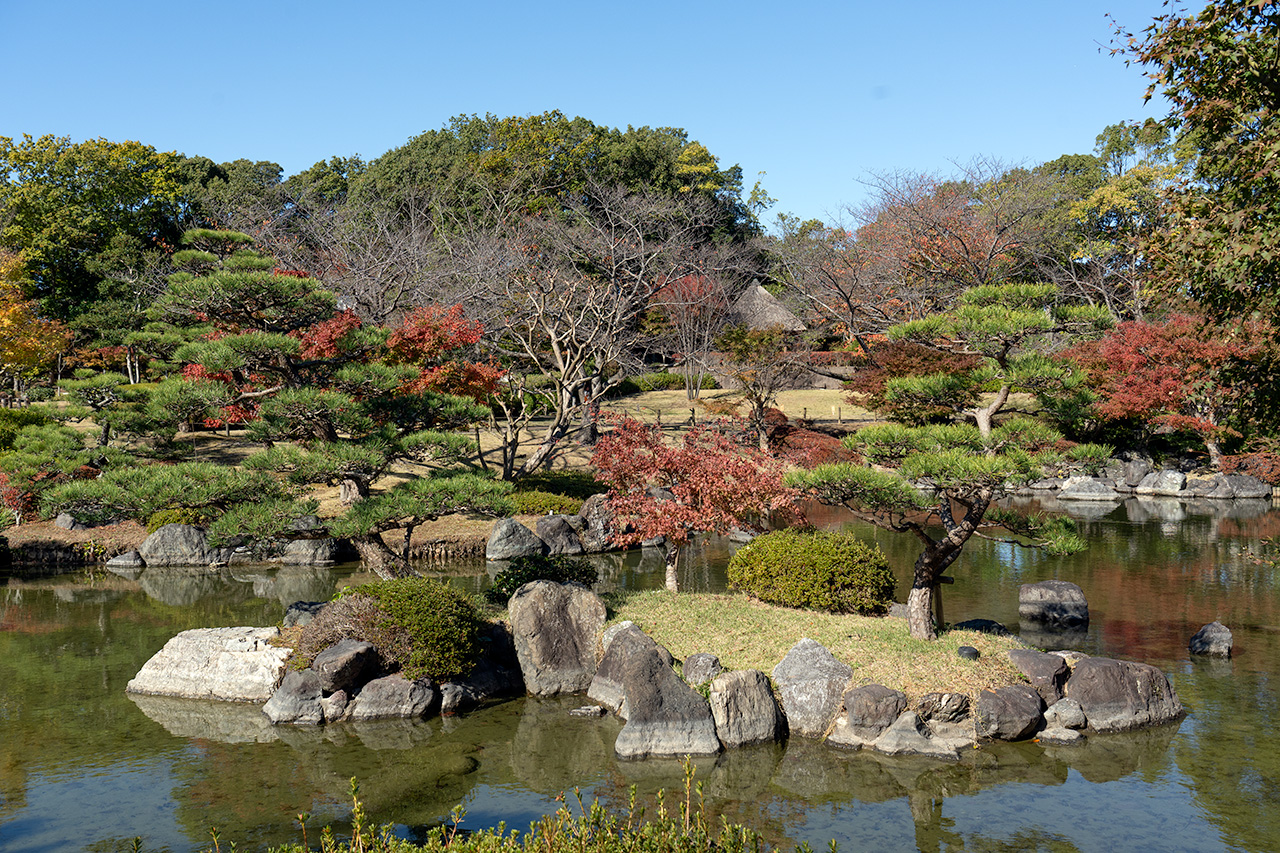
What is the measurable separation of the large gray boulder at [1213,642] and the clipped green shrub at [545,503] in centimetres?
1345

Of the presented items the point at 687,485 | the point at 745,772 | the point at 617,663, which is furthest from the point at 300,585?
the point at 745,772

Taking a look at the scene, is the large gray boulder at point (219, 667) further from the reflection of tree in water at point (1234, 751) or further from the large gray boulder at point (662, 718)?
the reflection of tree in water at point (1234, 751)

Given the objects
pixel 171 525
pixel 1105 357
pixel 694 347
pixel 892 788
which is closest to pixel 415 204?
pixel 694 347

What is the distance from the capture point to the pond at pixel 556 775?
7656 millimetres

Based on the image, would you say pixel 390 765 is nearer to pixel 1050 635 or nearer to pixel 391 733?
pixel 391 733

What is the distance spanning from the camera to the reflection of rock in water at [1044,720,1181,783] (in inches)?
347

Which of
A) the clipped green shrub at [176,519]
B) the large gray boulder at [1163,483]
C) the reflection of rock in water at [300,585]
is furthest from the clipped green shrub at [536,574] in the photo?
the large gray boulder at [1163,483]

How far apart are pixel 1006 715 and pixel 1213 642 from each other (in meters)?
4.81

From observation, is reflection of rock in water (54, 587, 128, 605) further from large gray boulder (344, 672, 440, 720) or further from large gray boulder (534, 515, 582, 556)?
large gray boulder (344, 672, 440, 720)

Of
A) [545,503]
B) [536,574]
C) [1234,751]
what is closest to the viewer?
[1234,751]

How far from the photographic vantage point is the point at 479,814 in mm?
7910

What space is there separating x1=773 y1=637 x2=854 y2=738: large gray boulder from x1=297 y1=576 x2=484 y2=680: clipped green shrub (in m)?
3.66

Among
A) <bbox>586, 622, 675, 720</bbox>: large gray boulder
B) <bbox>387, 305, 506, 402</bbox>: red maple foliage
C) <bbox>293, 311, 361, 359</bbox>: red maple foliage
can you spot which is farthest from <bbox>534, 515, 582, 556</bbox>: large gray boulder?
<bbox>586, 622, 675, 720</bbox>: large gray boulder

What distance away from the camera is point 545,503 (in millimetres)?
22000
